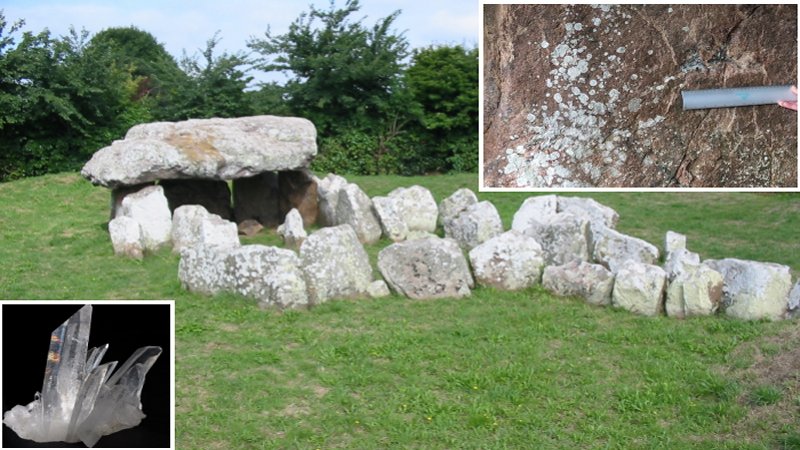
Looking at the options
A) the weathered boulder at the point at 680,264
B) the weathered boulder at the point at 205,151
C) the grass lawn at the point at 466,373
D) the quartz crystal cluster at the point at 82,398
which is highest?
the weathered boulder at the point at 205,151

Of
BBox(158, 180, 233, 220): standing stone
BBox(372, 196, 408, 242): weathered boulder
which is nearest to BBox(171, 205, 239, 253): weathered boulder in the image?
BBox(158, 180, 233, 220): standing stone

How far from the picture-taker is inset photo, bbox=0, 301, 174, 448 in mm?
4184

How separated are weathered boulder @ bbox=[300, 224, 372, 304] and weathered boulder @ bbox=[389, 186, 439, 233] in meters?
3.63

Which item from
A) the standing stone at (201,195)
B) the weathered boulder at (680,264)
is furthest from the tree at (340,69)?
the weathered boulder at (680,264)

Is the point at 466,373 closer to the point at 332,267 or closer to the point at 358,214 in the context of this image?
the point at 332,267

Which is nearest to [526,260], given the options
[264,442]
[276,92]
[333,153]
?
[264,442]

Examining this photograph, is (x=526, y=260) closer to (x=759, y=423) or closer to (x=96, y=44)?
(x=759, y=423)

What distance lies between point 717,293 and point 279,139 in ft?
22.1

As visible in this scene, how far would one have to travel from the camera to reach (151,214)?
11008mm

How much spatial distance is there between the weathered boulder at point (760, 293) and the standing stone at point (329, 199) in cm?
599

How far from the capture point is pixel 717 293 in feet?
25.0

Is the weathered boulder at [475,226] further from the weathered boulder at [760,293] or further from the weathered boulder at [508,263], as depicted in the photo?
the weathered boulder at [760,293]

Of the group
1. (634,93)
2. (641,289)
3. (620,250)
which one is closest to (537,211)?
(620,250)

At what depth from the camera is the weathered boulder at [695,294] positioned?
24.9ft
